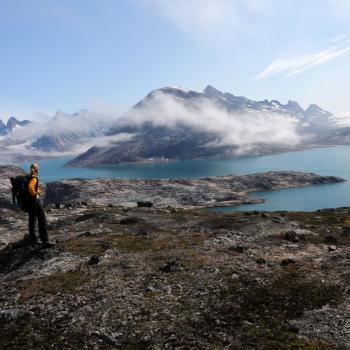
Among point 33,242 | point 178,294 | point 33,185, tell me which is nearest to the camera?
point 178,294

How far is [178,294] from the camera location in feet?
76.3

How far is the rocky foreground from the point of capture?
18.6m

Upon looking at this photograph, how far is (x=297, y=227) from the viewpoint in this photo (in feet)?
154

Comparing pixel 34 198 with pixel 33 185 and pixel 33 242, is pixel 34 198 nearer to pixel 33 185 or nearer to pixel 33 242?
pixel 33 185

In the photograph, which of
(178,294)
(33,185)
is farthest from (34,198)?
(178,294)

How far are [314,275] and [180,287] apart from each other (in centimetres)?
825

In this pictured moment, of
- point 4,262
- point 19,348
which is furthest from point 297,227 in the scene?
point 19,348

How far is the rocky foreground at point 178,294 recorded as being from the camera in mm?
18641

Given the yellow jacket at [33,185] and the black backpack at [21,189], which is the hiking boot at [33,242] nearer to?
the black backpack at [21,189]

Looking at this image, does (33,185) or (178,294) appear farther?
(33,185)

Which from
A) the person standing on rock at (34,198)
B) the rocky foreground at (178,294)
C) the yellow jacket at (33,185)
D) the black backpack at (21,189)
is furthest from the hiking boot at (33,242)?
the yellow jacket at (33,185)

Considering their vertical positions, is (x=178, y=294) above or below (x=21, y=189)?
below

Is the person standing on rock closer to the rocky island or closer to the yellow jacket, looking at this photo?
the yellow jacket

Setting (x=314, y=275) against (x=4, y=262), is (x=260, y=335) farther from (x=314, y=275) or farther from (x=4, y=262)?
(x=4, y=262)
